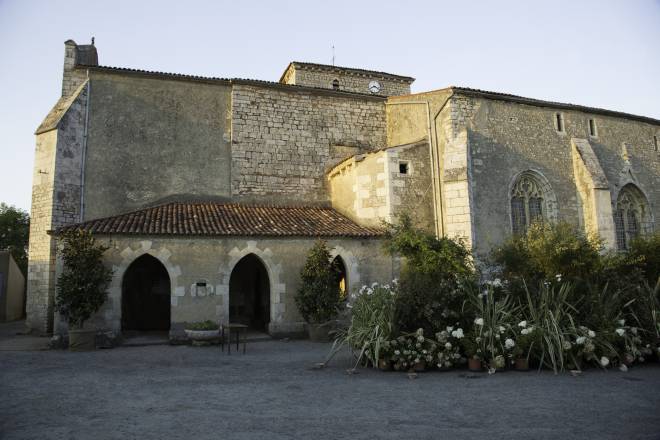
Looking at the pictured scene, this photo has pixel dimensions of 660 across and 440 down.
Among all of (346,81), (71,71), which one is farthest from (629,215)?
(71,71)

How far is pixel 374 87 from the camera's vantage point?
25.9 m

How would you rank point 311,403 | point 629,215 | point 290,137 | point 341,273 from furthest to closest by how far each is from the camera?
point 629,215
point 290,137
point 341,273
point 311,403

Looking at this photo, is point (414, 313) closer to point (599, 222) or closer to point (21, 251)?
point (599, 222)

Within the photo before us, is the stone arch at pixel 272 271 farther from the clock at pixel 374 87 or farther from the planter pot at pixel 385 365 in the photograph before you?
the clock at pixel 374 87

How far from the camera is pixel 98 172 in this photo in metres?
17.2

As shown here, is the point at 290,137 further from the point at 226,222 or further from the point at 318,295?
the point at 318,295

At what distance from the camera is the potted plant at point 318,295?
47.9 feet

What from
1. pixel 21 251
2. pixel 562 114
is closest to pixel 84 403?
pixel 562 114

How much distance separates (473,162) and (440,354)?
415 inches

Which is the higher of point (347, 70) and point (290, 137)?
point (347, 70)

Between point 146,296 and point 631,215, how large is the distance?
70.3 feet

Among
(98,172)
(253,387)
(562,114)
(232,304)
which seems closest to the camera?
(253,387)

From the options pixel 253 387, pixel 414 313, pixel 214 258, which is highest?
pixel 214 258

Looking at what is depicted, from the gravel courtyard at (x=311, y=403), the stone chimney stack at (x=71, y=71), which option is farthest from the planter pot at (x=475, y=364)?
the stone chimney stack at (x=71, y=71)
